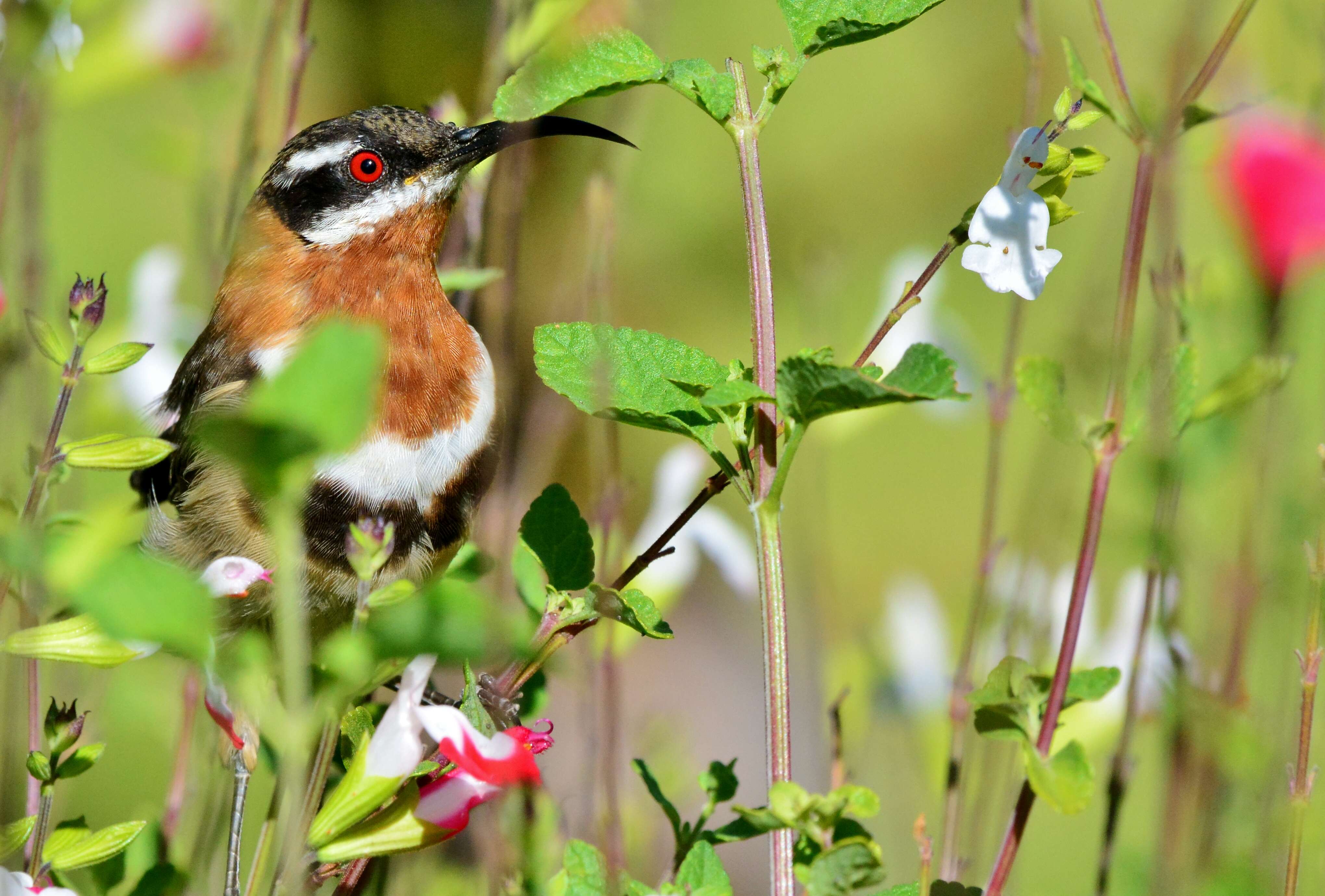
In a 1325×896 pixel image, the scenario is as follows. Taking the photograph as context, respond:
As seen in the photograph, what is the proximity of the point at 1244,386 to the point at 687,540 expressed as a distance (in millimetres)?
691

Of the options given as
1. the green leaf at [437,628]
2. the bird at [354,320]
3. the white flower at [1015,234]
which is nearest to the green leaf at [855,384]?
the white flower at [1015,234]

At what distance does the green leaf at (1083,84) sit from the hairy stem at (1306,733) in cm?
38

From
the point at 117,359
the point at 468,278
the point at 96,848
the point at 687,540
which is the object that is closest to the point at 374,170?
the point at 468,278

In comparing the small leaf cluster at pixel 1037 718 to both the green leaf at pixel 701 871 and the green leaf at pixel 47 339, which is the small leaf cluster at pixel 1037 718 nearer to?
the green leaf at pixel 701 871

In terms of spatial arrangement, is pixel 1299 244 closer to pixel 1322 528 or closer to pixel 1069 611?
pixel 1322 528

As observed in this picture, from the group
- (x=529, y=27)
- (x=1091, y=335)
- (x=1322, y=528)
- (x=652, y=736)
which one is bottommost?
(x=652, y=736)

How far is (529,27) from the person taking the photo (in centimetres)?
138

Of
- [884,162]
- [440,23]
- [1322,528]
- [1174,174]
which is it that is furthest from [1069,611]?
[884,162]

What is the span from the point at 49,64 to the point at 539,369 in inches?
32.0

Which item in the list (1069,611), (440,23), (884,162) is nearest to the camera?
(1069,611)

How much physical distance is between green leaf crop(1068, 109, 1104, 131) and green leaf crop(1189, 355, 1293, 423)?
0.26m

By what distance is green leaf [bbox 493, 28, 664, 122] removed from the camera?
729 mm

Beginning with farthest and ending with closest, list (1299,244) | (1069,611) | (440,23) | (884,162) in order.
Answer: (884,162)
(440,23)
(1299,244)
(1069,611)

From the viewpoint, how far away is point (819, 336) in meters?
1.91
